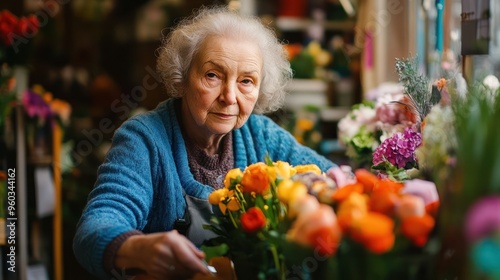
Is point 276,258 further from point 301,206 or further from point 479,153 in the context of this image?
point 479,153

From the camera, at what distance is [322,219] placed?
2.73 feet

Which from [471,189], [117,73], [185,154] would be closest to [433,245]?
[471,189]

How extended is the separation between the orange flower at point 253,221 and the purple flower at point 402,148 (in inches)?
18.6

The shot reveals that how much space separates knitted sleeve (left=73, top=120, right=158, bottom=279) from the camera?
114 cm

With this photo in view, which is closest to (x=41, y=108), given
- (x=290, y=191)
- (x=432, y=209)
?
(x=290, y=191)

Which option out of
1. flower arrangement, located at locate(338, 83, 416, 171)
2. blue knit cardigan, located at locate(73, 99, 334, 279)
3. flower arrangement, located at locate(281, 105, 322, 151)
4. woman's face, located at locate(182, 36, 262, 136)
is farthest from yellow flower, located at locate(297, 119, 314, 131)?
woman's face, located at locate(182, 36, 262, 136)

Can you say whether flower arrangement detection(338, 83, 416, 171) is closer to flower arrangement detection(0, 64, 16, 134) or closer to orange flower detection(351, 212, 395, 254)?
orange flower detection(351, 212, 395, 254)

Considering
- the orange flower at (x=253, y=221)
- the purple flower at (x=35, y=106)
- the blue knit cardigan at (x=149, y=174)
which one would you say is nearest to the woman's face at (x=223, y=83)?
the blue knit cardigan at (x=149, y=174)

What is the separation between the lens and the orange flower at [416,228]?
842 mm

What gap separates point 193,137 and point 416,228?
80cm

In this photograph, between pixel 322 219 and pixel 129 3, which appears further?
pixel 129 3

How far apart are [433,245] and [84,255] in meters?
0.61

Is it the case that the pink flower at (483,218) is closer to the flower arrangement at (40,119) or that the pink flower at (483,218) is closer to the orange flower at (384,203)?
the orange flower at (384,203)

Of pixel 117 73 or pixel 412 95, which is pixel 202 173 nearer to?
pixel 412 95
